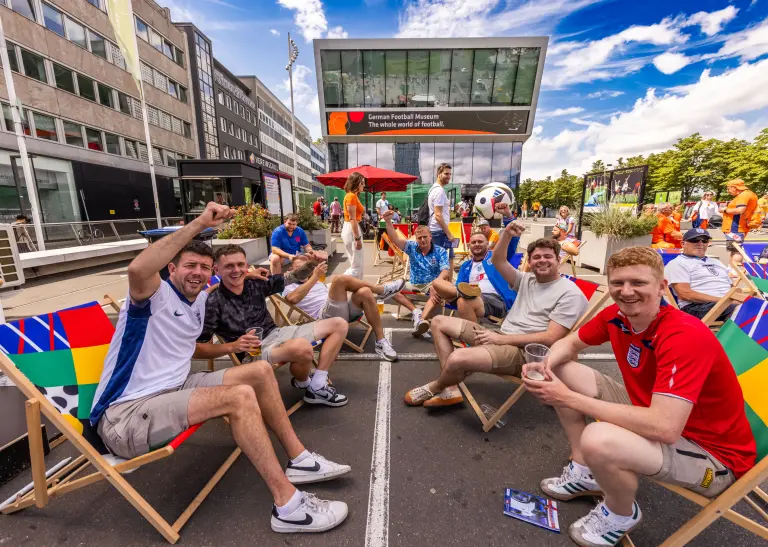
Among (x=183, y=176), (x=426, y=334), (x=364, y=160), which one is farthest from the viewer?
(x=364, y=160)

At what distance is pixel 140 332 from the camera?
1750 millimetres

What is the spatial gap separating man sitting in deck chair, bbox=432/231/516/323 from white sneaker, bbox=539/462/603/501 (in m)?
1.33

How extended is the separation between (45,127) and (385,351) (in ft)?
73.9

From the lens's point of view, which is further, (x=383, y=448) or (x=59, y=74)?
(x=59, y=74)

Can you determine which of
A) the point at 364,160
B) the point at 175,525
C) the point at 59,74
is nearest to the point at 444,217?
the point at 175,525

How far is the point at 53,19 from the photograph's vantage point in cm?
1656

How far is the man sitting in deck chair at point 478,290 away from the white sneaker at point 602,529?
1588 mm

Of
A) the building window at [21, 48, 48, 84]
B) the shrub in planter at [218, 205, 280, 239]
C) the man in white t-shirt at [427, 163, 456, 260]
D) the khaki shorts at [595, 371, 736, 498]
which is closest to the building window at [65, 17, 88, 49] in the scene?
the building window at [21, 48, 48, 84]

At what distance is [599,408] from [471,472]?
94 cm

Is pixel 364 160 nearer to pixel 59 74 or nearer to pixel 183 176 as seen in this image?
pixel 183 176

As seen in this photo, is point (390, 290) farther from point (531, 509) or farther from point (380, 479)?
point (531, 509)

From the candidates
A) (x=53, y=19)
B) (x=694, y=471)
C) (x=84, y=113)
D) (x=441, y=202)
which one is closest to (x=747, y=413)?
(x=694, y=471)

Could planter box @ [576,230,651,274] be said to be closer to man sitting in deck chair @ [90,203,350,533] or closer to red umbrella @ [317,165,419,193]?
red umbrella @ [317,165,419,193]

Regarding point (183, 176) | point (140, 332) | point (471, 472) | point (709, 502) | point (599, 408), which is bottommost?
point (471, 472)
